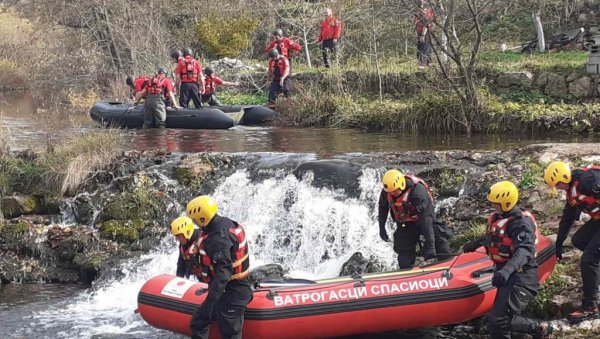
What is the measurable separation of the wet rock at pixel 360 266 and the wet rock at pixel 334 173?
156 centimetres

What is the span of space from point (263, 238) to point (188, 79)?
7648mm

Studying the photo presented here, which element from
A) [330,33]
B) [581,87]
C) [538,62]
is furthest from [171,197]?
[330,33]

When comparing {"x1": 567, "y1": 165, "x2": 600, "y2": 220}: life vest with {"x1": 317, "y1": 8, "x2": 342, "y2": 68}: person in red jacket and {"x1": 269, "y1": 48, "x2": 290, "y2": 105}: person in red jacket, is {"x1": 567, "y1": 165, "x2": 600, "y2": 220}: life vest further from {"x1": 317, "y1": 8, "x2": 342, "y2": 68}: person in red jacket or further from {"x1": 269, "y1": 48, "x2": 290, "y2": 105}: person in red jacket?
{"x1": 317, "y1": 8, "x2": 342, "y2": 68}: person in red jacket

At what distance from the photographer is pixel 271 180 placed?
10852 millimetres

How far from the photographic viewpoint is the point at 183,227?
649 cm

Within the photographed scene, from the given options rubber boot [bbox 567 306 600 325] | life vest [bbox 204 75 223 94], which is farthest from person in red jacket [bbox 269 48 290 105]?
rubber boot [bbox 567 306 600 325]

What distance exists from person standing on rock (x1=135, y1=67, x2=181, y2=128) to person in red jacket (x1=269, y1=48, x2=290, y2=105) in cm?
256

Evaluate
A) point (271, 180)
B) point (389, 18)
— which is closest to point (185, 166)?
point (271, 180)

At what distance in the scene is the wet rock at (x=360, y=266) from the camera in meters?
8.56

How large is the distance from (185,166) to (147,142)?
3.08 m

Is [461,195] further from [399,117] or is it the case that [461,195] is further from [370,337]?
[399,117]

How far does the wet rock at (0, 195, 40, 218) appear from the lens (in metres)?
10.9

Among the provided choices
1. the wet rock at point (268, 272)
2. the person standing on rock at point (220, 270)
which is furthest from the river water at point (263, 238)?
the person standing on rock at point (220, 270)

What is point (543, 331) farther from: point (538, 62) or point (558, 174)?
point (538, 62)
